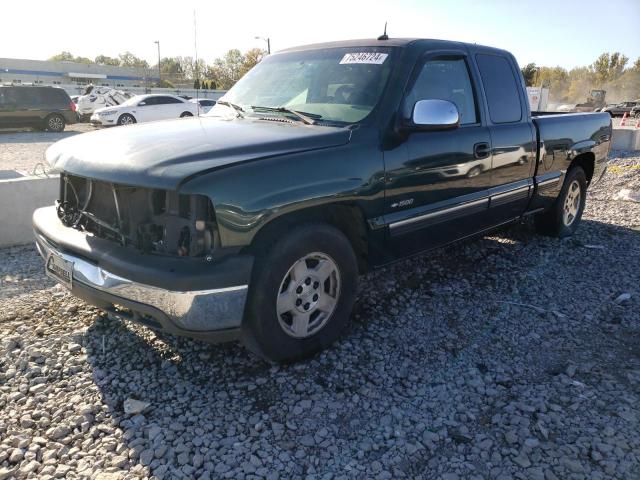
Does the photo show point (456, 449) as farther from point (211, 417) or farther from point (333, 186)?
point (333, 186)

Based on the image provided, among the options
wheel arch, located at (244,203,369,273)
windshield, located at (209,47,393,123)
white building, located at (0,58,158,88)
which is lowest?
wheel arch, located at (244,203,369,273)

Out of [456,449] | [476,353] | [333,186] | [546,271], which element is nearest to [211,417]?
[456,449]

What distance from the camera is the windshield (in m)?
3.52

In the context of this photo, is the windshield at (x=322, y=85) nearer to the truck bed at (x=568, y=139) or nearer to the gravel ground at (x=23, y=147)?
the truck bed at (x=568, y=139)

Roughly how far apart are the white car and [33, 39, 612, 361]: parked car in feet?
57.0

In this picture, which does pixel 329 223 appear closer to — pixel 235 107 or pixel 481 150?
pixel 235 107

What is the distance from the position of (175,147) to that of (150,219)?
41 cm

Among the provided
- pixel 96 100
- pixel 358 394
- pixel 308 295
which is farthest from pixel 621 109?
pixel 358 394

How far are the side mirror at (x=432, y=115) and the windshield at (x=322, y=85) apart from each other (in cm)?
29

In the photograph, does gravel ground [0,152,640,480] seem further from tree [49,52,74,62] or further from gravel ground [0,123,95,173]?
tree [49,52,74,62]

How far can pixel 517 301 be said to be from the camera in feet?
13.9

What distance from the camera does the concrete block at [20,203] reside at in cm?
531

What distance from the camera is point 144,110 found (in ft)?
67.9

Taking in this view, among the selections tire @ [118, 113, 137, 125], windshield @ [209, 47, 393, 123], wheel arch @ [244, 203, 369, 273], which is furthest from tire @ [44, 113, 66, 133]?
wheel arch @ [244, 203, 369, 273]
